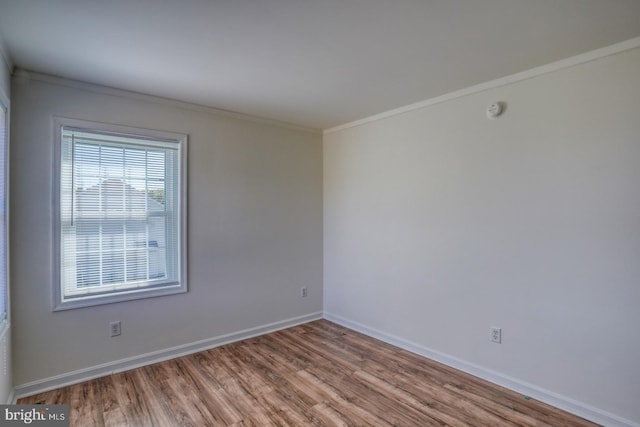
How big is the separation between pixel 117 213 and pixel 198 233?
722mm

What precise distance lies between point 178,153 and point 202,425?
231 cm

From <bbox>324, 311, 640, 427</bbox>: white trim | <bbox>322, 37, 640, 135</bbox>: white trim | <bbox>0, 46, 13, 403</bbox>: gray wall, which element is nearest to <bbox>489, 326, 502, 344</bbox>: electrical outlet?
<bbox>324, 311, 640, 427</bbox>: white trim

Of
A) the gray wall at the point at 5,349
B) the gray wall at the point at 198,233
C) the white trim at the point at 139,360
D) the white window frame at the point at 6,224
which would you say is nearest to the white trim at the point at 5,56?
the gray wall at the point at 5,349

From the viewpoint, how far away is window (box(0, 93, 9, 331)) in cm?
222

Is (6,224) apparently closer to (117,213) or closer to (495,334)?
(117,213)

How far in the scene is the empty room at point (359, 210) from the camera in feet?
6.77

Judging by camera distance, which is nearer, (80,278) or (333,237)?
(80,278)

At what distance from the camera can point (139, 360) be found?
3002 mm

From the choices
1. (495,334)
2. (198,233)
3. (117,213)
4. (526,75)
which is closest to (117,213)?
(117,213)

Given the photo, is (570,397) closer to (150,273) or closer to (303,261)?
(303,261)

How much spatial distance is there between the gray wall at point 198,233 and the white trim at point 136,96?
0.01 meters

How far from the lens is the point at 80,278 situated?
9.16ft

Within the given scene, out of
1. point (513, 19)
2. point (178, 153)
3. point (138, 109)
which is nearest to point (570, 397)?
point (513, 19)

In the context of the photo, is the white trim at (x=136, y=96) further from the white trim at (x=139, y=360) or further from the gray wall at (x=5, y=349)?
the white trim at (x=139, y=360)
